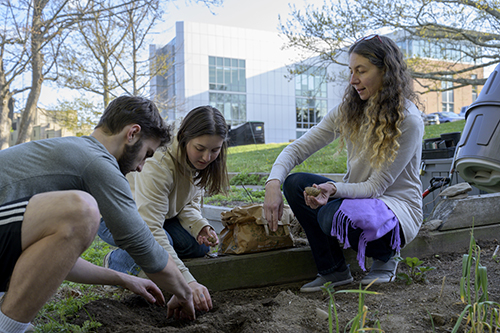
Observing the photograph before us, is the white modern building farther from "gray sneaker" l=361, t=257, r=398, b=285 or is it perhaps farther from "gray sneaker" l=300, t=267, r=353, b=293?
"gray sneaker" l=361, t=257, r=398, b=285

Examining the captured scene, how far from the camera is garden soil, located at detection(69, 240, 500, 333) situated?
199 cm

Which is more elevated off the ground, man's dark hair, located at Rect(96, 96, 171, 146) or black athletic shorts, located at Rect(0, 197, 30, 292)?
man's dark hair, located at Rect(96, 96, 171, 146)

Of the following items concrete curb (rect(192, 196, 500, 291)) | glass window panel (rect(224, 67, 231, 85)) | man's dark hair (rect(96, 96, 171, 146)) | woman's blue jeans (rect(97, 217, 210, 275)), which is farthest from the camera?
glass window panel (rect(224, 67, 231, 85))

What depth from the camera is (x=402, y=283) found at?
2861 mm

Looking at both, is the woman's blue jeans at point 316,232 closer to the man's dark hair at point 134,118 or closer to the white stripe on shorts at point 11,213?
the man's dark hair at point 134,118

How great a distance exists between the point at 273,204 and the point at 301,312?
91cm

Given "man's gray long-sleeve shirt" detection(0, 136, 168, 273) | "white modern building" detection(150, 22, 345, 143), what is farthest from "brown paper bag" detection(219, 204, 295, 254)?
"white modern building" detection(150, 22, 345, 143)

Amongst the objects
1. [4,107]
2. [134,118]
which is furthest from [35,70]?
[134,118]

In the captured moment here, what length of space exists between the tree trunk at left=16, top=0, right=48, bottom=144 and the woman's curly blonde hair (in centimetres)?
837

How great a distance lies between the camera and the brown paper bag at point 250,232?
3.20 metres

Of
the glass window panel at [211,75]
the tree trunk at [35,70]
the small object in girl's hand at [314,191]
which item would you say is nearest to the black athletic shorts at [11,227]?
the small object in girl's hand at [314,191]

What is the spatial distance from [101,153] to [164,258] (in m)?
0.56

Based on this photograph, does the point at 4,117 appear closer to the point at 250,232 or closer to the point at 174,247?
the point at 174,247

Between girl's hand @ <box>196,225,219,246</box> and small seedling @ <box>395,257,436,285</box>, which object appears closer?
small seedling @ <box>395,257,436,285</box>
